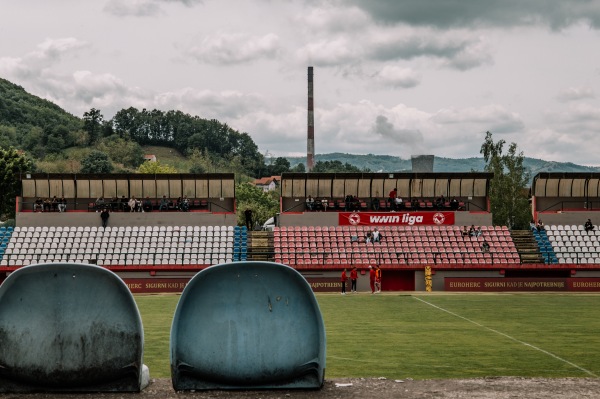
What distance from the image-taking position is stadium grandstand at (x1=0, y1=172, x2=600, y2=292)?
46.5 meters

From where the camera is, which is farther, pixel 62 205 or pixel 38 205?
pixel 38 205

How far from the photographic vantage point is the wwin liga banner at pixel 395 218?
5284 cm

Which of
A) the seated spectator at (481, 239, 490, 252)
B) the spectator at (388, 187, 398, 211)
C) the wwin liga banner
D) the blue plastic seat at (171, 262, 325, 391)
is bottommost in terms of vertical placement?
the seated spectator at (481, 239, 490, 252)

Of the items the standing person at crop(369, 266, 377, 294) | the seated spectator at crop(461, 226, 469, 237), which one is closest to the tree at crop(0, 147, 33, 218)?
the seated spectator at crop(461, 226, 469, 237)

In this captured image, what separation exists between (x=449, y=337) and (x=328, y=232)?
29.5 meters

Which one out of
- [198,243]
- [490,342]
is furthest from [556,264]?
[490,342]

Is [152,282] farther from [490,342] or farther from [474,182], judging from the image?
[490,342]

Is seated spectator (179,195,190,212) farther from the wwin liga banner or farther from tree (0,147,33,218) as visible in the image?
tree (0,147,33,218)

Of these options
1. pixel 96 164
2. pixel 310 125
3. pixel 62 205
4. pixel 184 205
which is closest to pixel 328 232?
pixel 184 205

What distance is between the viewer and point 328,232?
5141 cm

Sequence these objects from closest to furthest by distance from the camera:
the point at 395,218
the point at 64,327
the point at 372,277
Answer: the point at 64,327
the point at 372,277
the point at 395,218

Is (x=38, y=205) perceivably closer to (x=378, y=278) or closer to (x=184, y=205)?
(x=184, y=205)

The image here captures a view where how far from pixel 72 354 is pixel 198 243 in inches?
1543

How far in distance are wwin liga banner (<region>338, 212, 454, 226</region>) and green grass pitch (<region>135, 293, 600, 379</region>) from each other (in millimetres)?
15141
